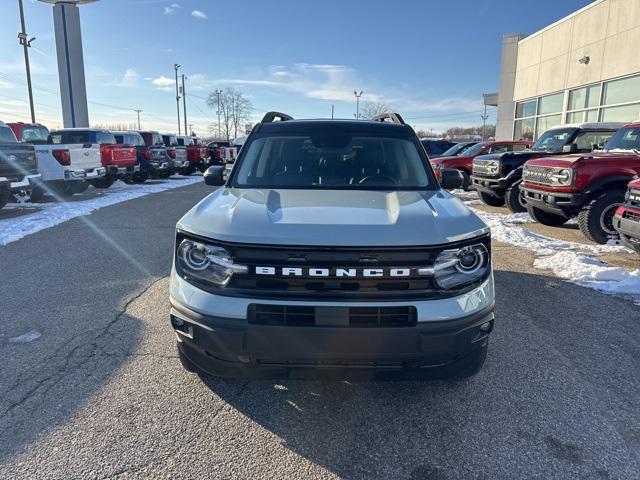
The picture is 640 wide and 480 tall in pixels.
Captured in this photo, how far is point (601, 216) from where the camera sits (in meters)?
7.11

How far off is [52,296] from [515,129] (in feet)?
93.8

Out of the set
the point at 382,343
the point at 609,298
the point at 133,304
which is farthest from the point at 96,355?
the point at 609,298

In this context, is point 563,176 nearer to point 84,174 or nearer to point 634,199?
point 634,199

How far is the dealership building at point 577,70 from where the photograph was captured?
56.5 ft

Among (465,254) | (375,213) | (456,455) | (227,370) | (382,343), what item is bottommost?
(456,455)

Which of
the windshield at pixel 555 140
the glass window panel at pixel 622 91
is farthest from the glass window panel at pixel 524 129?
the windshield at pixel 555 140

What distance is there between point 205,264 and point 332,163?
166 cm

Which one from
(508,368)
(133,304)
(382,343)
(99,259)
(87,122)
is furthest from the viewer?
(87,122)

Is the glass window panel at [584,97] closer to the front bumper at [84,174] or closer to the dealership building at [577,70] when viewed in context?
the dealership building at [577,70]

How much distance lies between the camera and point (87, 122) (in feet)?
89.4

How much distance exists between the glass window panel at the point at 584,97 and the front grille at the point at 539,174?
14.0 metres

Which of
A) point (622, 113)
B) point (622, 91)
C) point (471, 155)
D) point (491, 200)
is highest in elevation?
point (622, 91)

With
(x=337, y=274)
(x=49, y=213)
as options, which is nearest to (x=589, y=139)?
(x=337, y=274)

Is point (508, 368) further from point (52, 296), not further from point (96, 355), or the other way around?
point (52, 296)
